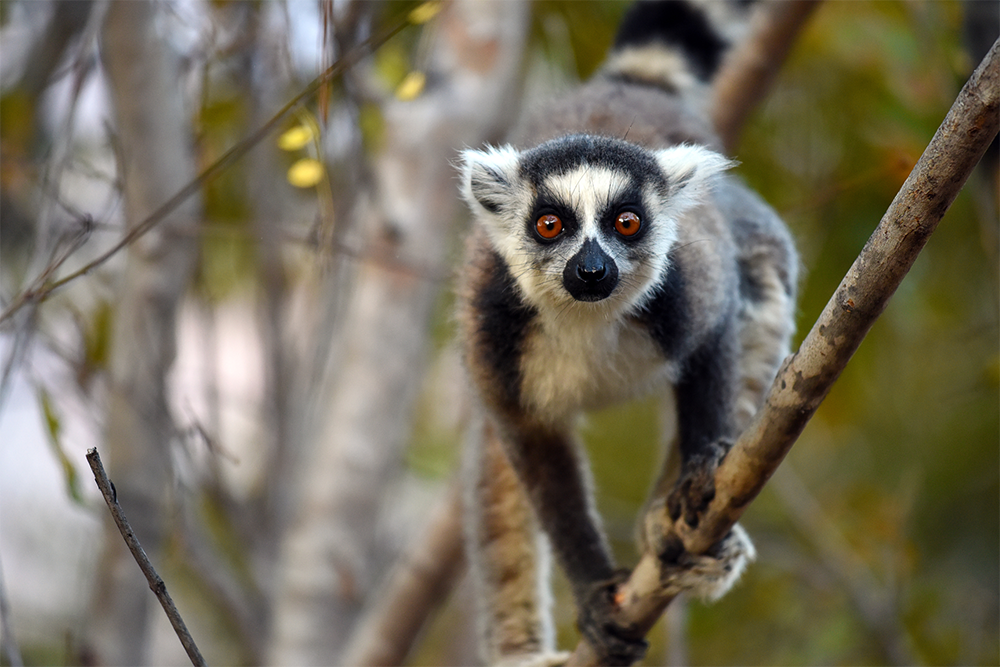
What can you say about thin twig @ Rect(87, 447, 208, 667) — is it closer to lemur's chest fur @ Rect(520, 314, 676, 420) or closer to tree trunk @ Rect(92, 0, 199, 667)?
lemur's chest fur @ Rect(520, 314, 676, 420)

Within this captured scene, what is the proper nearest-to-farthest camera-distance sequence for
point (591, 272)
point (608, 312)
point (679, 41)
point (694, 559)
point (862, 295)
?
point (862, 295) → point (591, 272) → point (694, 559) → point (608, 312) → point (679, 41)

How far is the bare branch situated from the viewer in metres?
4.21

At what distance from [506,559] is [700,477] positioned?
45.8 inches

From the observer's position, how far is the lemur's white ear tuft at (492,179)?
120 inches

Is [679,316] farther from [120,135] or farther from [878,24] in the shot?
[878,24]

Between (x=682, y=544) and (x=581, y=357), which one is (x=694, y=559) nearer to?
(x=682, y=544)

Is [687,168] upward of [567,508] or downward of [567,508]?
upward

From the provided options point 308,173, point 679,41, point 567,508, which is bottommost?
point 567,508

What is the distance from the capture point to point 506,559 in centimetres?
376

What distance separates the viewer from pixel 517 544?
375 centimetres

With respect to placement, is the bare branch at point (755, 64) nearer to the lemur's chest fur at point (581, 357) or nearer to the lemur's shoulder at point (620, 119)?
the lemur's shoulder at point (620, 119)

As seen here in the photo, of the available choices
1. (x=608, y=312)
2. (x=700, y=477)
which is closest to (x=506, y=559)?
(x=700, y=477)

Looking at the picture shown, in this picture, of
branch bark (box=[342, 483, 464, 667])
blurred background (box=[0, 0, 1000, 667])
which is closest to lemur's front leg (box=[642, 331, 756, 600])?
blurred background (box=[0, 0, 1000, 667])

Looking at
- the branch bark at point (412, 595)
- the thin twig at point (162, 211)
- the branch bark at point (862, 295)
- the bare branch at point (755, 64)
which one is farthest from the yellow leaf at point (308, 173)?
the bare branch at point (755, 64)
